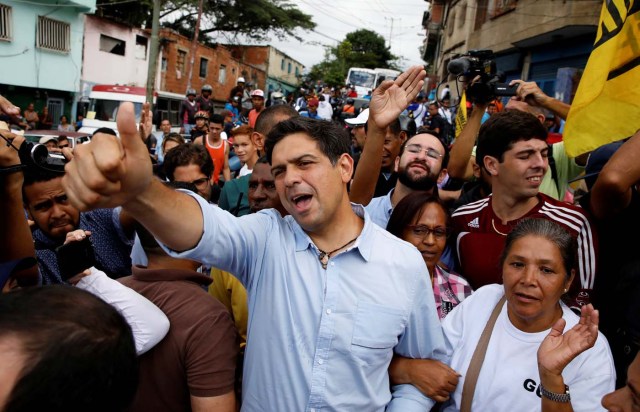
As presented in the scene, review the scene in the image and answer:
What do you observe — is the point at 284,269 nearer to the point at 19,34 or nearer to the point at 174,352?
the point at 174,352

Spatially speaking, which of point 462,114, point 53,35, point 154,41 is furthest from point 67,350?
point 53,35

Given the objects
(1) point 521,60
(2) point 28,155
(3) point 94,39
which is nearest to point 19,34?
(3) point 94,39

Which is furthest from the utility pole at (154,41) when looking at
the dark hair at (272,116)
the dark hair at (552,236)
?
the dark hair at (552,236)

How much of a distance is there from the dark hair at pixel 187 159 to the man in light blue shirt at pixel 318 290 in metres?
1.86

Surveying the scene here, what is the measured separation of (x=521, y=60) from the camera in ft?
54.3

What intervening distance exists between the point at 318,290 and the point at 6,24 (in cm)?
1949

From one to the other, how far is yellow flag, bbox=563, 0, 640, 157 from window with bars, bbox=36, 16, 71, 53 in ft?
65.0

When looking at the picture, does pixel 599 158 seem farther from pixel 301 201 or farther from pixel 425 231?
pixel 301 201

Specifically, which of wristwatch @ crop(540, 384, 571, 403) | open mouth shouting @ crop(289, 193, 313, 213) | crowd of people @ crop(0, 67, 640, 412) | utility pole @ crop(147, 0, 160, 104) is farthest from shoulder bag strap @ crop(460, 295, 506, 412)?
utility pole @ crop(147, 0, 160, 104)

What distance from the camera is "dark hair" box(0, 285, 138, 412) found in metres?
0.92

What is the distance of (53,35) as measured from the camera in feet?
60.0

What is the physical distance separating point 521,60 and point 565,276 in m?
16.6

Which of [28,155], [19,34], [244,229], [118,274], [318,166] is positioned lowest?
[118,274]

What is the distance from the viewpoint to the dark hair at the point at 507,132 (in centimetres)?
267
